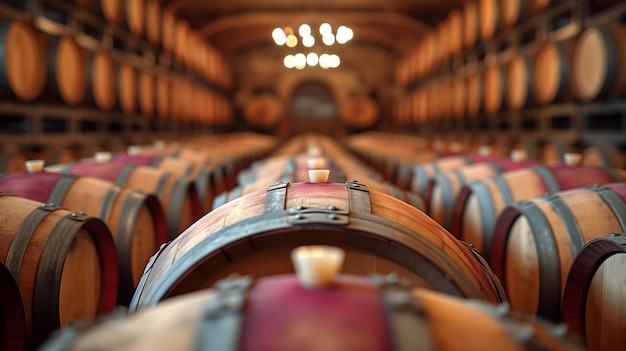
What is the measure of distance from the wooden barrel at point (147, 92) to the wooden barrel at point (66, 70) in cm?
212

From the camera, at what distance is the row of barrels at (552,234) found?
212 centimetres

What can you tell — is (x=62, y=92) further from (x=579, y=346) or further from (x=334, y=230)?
(x=579, y=346)

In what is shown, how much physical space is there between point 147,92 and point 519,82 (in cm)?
528

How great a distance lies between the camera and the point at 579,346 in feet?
3.63

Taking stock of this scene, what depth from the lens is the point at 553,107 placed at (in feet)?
23.5

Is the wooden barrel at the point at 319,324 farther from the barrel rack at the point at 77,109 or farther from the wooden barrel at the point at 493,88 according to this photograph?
the wooden barrel at the point at 493,88

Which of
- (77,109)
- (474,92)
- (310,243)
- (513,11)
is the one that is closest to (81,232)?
(310,243)

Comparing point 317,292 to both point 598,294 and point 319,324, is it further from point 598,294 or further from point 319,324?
point 598,294

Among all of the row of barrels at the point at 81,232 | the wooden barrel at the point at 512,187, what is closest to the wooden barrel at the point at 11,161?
the row of barrels at the point at 81,232

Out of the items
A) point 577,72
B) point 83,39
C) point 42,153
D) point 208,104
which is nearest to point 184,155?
point 42,153

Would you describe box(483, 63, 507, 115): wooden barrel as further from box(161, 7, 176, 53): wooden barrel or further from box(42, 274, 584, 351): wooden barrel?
box(42, 274, 584, 351): wooden barrel

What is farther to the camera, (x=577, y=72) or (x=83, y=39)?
(x=83, y=39)

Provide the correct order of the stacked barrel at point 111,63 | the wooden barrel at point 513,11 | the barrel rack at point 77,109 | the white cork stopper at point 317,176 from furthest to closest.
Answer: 1. the wooden barrel at point 513,11
2. the barrel rack at point 77,109
3. the stacked barrel at point 111,63
4. the white cork stopper at point 317,176

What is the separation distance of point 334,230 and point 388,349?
578mm
